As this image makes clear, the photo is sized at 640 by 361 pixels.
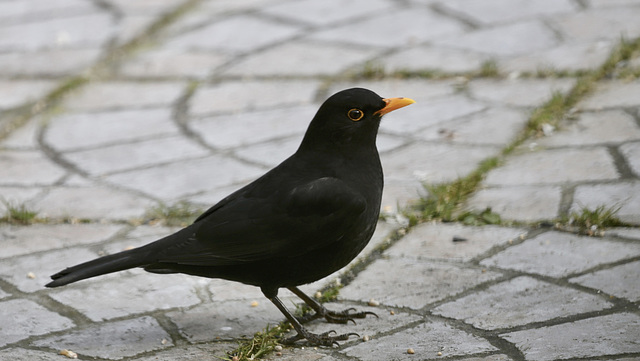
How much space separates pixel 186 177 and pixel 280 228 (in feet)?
5.83

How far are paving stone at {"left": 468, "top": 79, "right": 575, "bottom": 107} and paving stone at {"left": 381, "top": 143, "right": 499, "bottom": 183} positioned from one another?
25.2 inches

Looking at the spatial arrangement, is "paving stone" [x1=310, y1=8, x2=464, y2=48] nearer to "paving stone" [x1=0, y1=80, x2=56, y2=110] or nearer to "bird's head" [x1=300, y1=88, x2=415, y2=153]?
"paving stone" [x1=0, y1=80, x2=56, y2=110]

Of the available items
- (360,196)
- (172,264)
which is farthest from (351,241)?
(172,264)

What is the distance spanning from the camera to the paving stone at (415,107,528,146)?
494cm

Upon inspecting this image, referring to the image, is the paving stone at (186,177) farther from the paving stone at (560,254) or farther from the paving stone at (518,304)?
the paving stone at (518,304)

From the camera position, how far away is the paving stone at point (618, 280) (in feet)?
11.0

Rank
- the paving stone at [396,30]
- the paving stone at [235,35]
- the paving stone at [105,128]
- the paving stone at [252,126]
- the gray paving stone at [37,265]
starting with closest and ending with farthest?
1. the gray paving stone at [37,265]
2. the paving stone at [252,126]
3. the paving stone at [105,128]
4. the paving stone at [396,30]
5. the paving stone at [235,35]

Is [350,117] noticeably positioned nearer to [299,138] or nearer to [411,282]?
[411,282]

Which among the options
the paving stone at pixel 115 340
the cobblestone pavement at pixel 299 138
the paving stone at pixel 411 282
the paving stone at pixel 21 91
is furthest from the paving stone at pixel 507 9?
the paving stone at pixel 115 340

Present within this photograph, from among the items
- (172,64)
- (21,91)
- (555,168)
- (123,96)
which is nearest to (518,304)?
(555,168)

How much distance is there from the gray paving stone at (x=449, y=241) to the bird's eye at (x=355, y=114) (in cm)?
79

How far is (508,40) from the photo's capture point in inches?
242

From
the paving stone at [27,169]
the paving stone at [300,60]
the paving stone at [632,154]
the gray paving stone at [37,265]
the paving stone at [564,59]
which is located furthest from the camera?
the paving stone at [300,60]

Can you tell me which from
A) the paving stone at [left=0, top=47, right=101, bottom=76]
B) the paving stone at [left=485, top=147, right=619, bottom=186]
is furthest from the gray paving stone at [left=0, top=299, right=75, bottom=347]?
the paving stone at [left=0, top=47, right=101, bottom=76]
